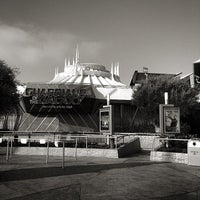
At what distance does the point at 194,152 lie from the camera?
12648 mm

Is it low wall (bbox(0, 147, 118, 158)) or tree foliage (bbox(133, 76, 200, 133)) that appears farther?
tree foliage (bbox(133, 76, 200, 133))

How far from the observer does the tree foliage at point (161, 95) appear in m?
34.3

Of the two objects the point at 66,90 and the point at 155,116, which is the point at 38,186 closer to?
the point at 155,116

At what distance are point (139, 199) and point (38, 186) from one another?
3.13m

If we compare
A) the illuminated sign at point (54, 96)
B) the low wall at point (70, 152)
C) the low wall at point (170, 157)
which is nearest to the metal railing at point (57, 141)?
the low wall at point (70, 152)

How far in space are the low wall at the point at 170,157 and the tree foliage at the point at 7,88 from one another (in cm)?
1623

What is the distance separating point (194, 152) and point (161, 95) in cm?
2283

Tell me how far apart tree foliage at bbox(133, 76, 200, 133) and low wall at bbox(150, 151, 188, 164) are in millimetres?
20026

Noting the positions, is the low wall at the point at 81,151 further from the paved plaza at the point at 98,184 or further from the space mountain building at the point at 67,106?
the space mountain building at the point at 67,106

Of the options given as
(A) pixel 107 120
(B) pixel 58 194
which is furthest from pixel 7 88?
(B) pixel 58 194

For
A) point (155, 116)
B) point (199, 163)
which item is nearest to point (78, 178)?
point (199, 163)

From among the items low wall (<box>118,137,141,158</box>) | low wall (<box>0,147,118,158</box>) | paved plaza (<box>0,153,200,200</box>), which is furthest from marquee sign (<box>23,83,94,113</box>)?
paved plaza (<box>0,153,200,200</box>)

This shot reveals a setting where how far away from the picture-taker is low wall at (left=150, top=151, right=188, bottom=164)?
45.2 ft

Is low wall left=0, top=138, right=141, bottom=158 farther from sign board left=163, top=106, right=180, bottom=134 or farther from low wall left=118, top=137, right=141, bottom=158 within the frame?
sign board left=163, top=106, right=180, bottom=134
